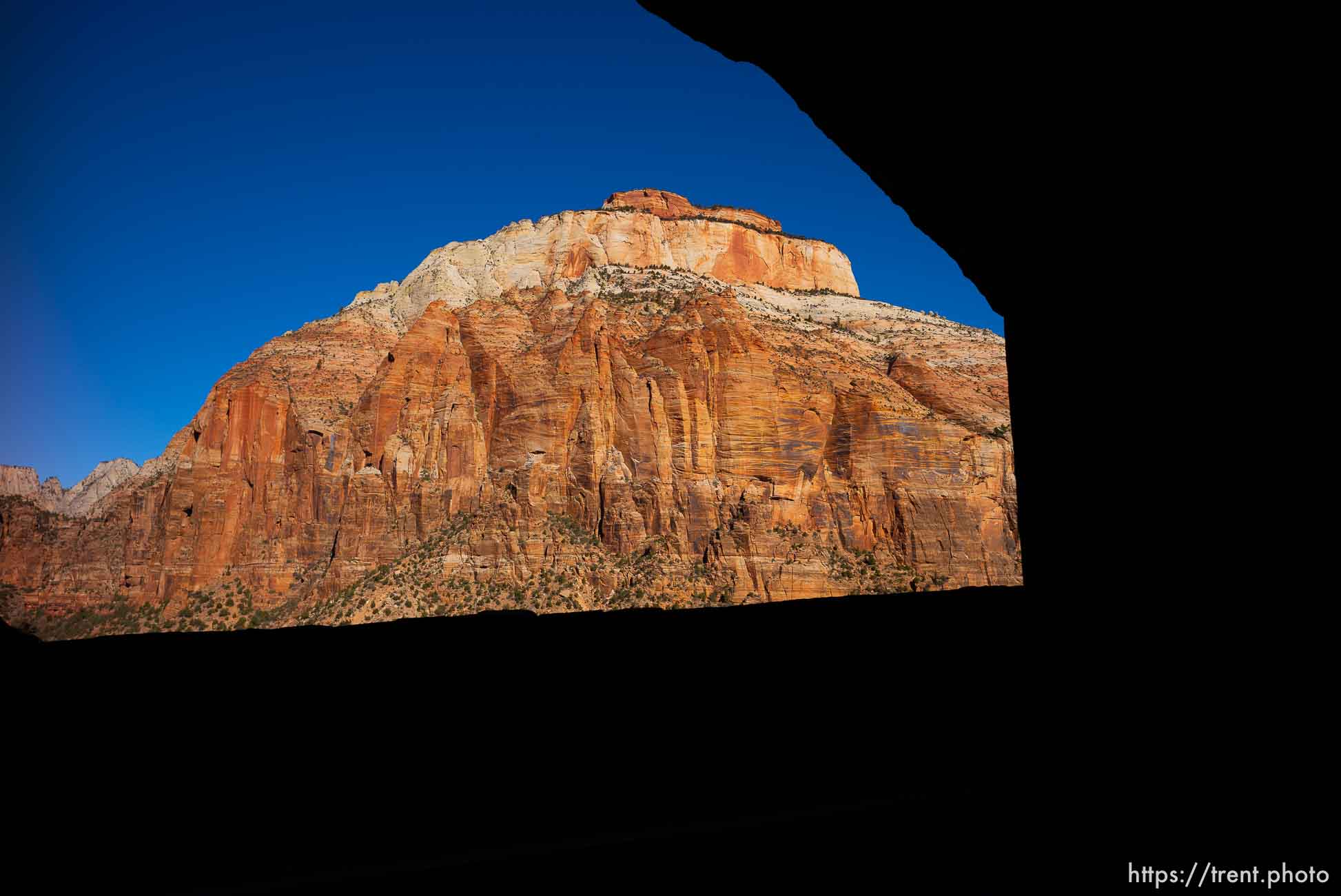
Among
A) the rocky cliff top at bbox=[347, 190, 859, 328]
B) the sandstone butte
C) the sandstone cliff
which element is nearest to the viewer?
the sandstone butte

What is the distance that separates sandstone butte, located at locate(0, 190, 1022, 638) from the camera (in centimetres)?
4434

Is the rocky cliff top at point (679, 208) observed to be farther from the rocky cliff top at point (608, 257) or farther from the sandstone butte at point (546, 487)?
the sandstone butte at point (546, 487)

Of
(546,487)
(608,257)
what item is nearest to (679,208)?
(608,257)

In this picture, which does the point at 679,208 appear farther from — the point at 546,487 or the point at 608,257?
the point at 546,487

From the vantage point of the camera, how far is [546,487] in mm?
47938

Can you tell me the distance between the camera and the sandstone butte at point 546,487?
4434 cm

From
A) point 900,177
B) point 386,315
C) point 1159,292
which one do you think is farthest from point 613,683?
point 386,315

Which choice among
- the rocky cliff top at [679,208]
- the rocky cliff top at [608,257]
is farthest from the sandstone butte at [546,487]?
the rocky cliff top at [679,208]

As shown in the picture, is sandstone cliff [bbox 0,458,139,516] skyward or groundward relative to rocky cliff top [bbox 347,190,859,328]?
groundward

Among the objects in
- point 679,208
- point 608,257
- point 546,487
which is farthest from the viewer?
point 679,208

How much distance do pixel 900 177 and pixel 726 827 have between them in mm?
3567

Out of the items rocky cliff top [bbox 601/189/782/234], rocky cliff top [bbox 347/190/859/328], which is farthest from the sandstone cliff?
rocky cliff top [bbox 601/189/782/234]

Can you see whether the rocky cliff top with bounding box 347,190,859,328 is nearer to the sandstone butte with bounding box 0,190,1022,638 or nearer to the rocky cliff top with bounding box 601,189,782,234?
the rocky cliff top with bounding box 601,189,782,234

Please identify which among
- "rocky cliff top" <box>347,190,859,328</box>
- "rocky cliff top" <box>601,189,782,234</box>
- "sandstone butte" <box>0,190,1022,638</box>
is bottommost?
"sandstone butte" <box>0,190,1022,638</box>
